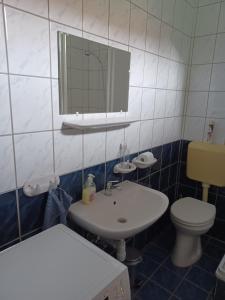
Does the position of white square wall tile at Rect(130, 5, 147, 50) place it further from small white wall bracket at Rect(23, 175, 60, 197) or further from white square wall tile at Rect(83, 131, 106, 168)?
small white wall bracket at Rect(23, 175, 60, 197)

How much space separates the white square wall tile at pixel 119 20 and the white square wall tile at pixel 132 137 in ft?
1.92

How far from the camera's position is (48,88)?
1.05 meters

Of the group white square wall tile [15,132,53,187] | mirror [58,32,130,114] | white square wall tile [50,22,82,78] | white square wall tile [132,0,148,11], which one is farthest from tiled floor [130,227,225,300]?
white square wall tile [132,0,148,11]

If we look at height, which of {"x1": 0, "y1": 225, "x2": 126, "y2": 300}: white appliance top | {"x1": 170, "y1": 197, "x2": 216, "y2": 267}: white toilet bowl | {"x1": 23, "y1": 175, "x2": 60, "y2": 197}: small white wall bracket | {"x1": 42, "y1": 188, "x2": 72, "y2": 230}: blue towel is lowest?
{"x1": 170, "y1": 197, "x2": 216, "y2": 267}: white toilet bowl

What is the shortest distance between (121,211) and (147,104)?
2.86ft

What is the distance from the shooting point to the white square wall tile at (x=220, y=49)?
1991 mm

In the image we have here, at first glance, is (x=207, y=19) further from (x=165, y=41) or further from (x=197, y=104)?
(x=197, y=104)

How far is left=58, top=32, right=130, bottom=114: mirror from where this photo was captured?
1112 millimetres

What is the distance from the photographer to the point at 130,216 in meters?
1.36

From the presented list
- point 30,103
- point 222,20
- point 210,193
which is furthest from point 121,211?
point 222,20

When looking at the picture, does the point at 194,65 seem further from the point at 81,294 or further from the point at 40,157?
the point at 81,294

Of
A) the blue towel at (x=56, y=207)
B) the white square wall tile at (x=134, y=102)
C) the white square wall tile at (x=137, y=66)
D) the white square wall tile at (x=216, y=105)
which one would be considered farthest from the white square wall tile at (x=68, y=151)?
the white square wall tile at (x=216, y=105)

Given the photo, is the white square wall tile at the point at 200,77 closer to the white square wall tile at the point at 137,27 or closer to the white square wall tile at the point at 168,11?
the white square wall tile at the point at 168,11

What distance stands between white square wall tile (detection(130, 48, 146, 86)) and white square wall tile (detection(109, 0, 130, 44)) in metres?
0.13
